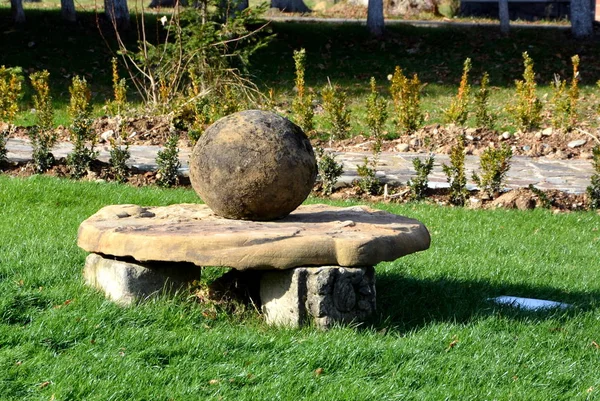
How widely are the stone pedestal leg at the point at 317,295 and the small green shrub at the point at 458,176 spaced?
4.44m

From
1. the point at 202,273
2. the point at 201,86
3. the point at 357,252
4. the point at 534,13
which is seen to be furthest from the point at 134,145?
the point at 534,13

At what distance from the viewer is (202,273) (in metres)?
6.48

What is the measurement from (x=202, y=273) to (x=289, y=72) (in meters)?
12.4

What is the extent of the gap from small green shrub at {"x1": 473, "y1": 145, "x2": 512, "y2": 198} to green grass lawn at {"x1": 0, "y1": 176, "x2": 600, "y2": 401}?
2.75 m

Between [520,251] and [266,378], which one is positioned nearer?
[266,378]

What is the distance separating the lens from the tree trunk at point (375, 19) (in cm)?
2173

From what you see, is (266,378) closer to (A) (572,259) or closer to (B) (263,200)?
(B) (263,200)

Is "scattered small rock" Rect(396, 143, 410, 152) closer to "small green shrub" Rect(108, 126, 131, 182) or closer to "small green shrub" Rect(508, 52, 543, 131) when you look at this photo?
"small green shrub" Rect(508, 52, 543, 131)

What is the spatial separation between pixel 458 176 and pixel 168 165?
3279 mm

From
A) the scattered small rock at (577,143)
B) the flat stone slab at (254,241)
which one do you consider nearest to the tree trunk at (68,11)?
the scattered small rock at (577,143)

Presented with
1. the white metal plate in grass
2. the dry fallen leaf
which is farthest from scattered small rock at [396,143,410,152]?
the dry fallen leaf

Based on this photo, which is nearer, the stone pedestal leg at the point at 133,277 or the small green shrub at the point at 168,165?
the stone pedestal leg at the point at 133,277

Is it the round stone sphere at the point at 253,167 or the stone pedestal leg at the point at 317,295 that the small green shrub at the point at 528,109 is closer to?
the round stone sphere at the point at 253,167

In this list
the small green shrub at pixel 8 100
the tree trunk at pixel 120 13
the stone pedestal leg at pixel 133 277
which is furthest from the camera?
the tree trunk at pixel 120 13
